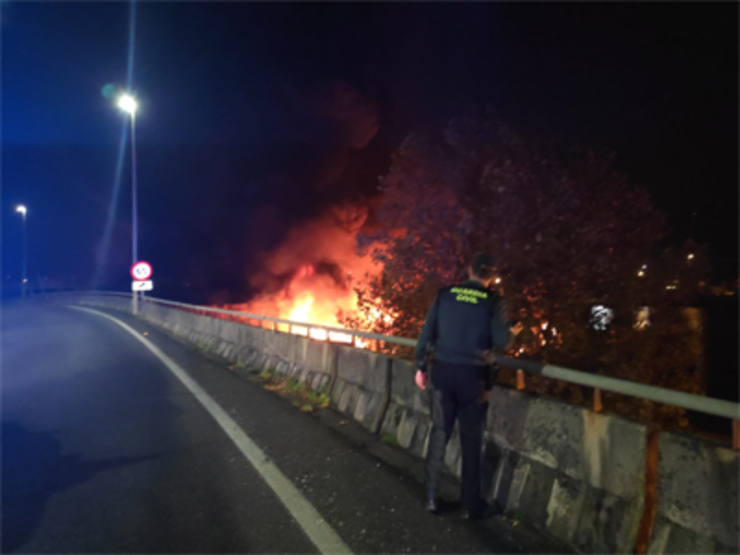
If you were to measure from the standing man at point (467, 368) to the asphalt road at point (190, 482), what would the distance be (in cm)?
31

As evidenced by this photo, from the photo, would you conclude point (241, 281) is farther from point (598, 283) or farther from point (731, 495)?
point (731, 495)

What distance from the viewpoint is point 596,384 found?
3.38m

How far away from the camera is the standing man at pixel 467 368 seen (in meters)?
3.80

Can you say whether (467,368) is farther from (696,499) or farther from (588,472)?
(696,499)

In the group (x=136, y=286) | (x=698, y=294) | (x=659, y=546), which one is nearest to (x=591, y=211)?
(x=698, y=294)

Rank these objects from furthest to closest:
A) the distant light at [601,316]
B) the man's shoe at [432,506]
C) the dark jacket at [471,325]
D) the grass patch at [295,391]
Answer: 1. the distant light at [601,316]
2. the grass patch at [295,391]
3. the man's shoe at [432,506]
4. the dark jacket at [471,325]

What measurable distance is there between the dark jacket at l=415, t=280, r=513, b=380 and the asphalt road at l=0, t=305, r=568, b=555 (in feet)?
3.97

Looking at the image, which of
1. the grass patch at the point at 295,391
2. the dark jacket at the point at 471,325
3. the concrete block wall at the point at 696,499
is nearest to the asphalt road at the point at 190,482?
the grass patch at the point at 295,391

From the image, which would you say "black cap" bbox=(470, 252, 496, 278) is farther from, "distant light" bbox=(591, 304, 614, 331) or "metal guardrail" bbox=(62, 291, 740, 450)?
"distant light" bbox=(591, 304, 614, 331)

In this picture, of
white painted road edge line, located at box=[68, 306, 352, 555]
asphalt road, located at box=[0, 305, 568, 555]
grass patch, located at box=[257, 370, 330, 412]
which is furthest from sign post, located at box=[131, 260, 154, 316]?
white painted road edge line, located at box=[68, 306, 352, 555]

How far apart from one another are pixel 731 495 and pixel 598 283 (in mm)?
6313

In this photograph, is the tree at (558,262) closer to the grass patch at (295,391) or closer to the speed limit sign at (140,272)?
the grass patch at (295,391)

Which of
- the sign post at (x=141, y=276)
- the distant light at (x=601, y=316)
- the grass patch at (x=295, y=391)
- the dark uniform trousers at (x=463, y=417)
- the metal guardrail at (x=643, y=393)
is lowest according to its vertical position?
the grass patch at (x=295, y=391)

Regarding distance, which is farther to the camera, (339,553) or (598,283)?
(598,283)
